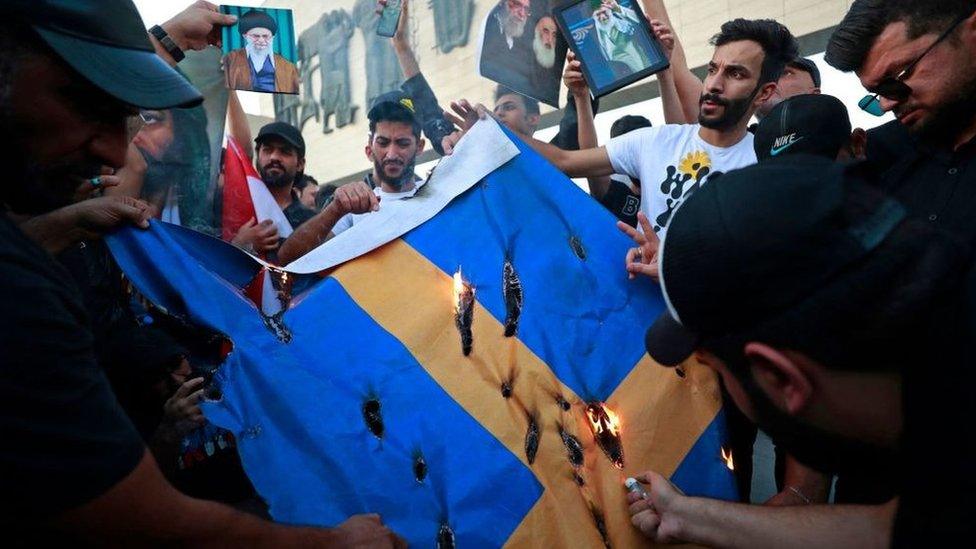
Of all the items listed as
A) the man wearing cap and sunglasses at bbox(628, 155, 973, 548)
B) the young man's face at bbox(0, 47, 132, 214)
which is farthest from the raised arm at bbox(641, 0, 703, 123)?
the young man's face at bbox(0, 47, 132, 214)

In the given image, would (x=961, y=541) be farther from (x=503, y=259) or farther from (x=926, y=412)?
(x=503, y=259)

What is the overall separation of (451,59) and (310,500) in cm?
1159

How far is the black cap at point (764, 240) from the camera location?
0.93 meters

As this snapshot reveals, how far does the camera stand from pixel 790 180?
981 millimetres

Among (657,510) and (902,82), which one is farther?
(902,82)

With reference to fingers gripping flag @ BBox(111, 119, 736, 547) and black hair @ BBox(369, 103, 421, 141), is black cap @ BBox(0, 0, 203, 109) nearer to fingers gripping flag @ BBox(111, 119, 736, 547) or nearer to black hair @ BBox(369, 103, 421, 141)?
fingers gripping flag @ BBox(111, 119, 736, 547)

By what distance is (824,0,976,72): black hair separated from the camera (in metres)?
1.89

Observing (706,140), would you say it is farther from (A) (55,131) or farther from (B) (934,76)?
(A) (55,131)

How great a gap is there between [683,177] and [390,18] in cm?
176

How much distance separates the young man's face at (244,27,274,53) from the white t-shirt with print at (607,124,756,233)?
1.54 m

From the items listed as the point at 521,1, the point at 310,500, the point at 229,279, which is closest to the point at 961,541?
the point at 310,500

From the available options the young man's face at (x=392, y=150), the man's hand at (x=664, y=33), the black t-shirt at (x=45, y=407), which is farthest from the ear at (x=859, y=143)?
the young man's face at (x=392, y=150)

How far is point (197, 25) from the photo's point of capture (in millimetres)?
2771

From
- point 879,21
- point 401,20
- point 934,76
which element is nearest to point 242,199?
point 401,20
